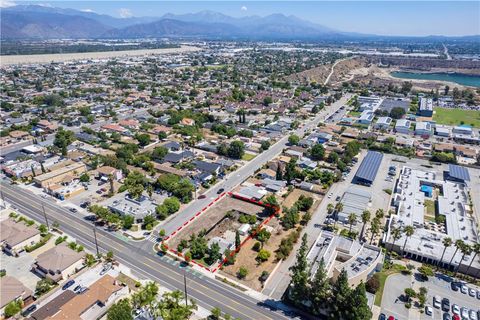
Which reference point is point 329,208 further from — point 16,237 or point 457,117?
point 457,117

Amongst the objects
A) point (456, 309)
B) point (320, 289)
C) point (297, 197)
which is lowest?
point (297, 197)

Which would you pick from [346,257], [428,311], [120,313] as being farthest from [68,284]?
[428,311]

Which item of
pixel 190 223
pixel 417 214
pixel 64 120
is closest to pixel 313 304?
pixel 190 223

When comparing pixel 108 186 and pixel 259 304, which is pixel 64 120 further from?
pixel 259 304

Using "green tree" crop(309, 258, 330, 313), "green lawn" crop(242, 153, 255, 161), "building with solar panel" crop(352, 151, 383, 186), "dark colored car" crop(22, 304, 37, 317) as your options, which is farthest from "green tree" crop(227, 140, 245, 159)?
"dark colored car" crop(22, 304, 37, 317)

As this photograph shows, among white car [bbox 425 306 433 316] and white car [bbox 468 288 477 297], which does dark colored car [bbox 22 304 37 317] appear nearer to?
white car [bbox 425 306 433 316]

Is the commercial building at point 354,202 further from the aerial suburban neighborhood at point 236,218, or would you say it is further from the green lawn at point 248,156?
the green lawn at point 248,156
